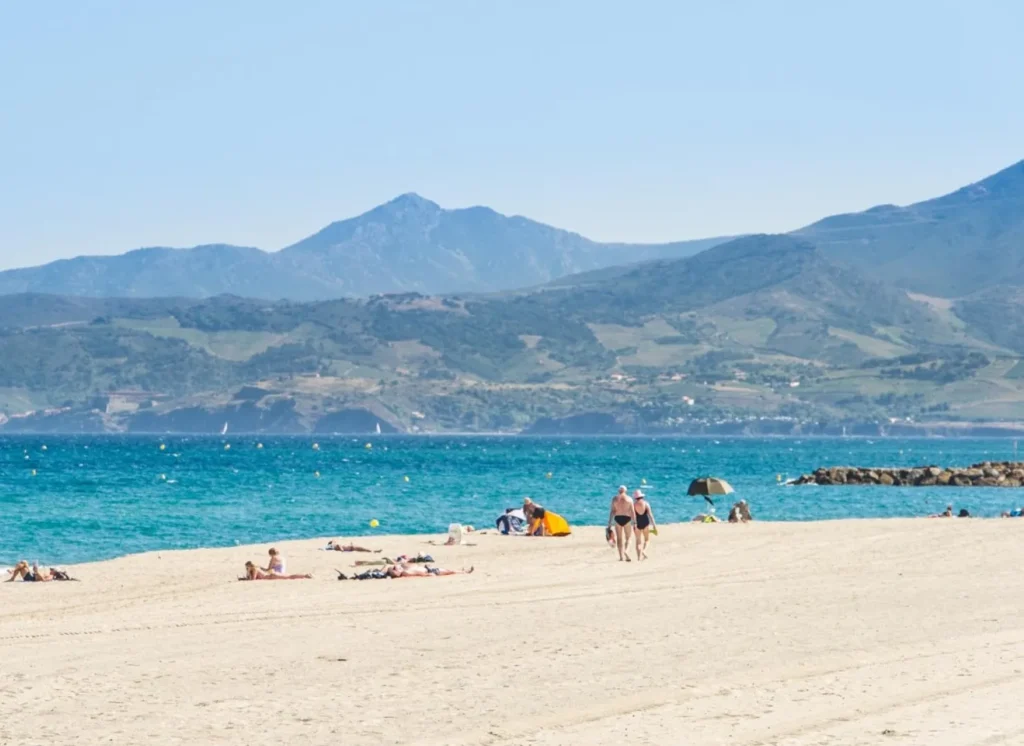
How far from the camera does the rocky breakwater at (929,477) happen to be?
9338cm

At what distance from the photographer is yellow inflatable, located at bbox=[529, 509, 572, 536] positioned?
44.8m

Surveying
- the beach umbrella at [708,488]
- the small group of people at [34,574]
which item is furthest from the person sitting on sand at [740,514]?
the small group of people at [34,574]

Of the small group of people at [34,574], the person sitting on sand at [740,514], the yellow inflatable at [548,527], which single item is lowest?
the person sitting on sand at [740,514]

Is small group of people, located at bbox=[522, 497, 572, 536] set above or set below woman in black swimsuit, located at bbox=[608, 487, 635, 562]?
below

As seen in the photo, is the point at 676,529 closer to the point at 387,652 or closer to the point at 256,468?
the point at 387,652

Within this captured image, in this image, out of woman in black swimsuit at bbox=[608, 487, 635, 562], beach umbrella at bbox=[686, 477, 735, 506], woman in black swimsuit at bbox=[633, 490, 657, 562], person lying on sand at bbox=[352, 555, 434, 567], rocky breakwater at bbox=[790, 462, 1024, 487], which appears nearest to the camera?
woman in black swimsuit at bbox=[633, 490, 657, 562]

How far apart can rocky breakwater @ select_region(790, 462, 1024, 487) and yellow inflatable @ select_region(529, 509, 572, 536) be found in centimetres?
5287

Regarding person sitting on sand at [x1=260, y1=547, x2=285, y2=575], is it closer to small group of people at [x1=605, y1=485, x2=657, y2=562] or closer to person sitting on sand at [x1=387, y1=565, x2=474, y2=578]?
person sitting on sand at [x1=387, y1=565, x2=474, y2=578]

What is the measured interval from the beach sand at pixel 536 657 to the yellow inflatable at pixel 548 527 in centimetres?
1109

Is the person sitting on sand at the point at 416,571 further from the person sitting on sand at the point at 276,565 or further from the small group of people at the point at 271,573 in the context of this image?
the person sitting on sand at the point at 276,565

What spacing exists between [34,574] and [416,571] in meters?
8.31

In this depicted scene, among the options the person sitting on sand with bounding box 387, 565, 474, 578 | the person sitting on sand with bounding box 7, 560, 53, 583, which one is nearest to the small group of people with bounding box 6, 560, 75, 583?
the person sitting on sand with bounding box 7, 560, 53, 583

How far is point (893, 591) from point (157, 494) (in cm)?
5517

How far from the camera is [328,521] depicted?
5978 cm
